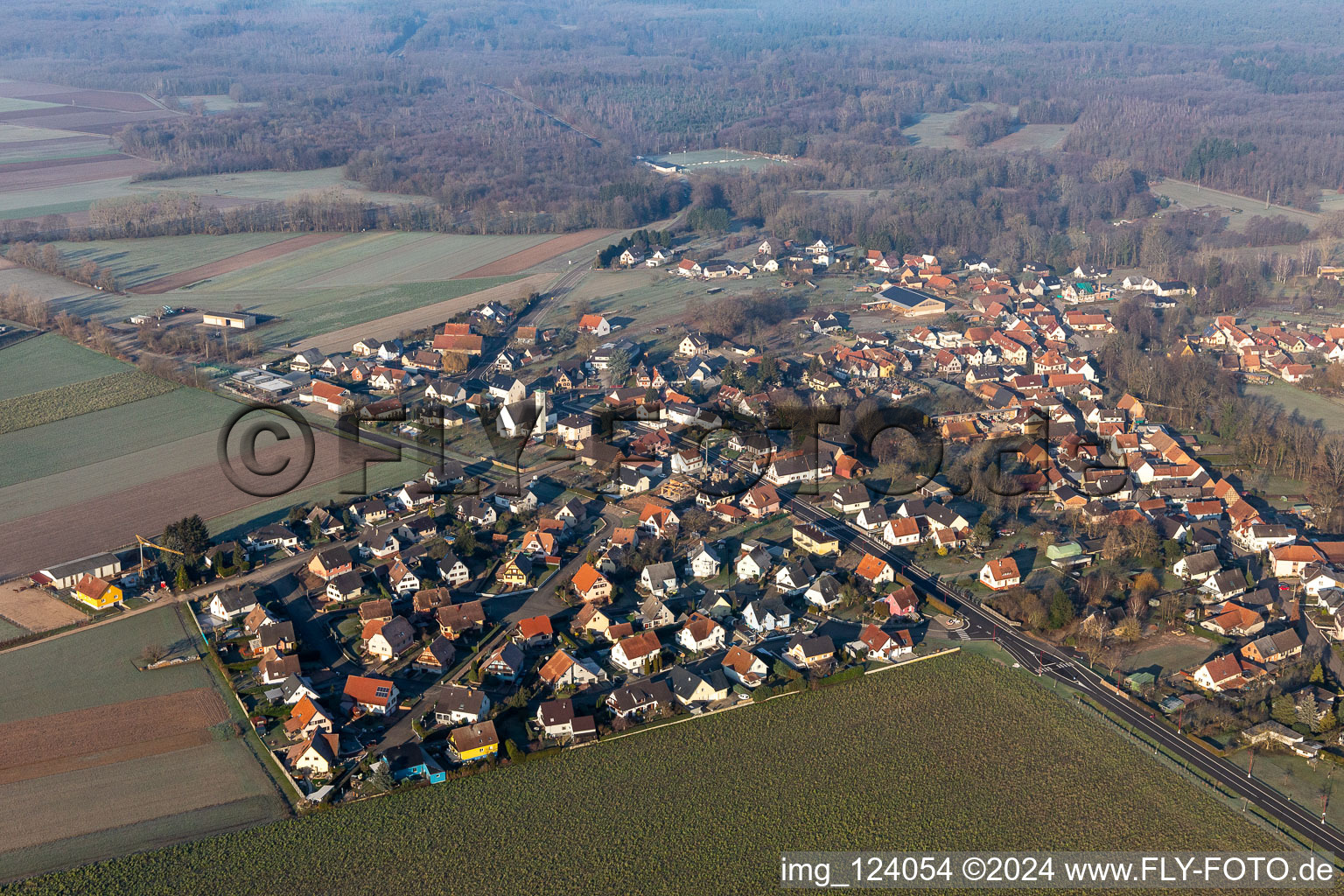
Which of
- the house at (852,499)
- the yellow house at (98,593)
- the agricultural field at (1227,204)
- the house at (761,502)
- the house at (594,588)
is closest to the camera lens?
the yellow house at (98,593)

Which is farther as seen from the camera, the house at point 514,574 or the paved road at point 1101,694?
the house at point 514,574

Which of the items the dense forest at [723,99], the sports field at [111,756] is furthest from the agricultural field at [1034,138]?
the sports field at [111,756]

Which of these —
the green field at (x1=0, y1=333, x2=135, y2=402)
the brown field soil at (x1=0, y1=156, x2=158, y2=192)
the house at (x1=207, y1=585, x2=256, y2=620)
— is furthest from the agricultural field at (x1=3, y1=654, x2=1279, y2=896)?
the brown field soil at (x1=0, y1=156, x2=158, y2=192)

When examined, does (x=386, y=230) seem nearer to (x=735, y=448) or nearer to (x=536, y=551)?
(x=735, y=448)

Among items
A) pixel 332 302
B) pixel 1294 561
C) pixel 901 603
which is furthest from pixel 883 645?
pixel 332 302

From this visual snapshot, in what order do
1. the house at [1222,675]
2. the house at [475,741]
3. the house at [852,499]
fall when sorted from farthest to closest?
the house at [852,499]
the house at [1222,675]
the house at [475,741]

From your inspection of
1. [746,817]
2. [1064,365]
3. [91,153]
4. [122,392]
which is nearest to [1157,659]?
[746,817]

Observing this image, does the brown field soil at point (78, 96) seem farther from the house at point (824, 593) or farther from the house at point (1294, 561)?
the house at point (1294, 561)
